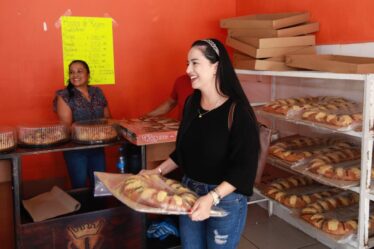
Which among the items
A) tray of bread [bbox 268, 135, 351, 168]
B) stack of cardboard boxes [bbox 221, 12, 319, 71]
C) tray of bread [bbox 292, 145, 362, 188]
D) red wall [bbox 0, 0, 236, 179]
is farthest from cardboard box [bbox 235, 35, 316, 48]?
red wall [bbox 0, 0, 236, 179]

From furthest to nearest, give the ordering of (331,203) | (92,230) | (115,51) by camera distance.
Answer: (115,51) < (331,203) < (92,230)

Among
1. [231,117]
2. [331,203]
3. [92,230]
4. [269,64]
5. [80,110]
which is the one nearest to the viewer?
[231,117]

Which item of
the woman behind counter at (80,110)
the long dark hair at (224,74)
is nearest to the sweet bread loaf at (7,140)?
the woman behind counter at (80,110)

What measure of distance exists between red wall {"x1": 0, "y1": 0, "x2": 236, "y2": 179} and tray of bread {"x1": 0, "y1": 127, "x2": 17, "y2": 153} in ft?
3.39

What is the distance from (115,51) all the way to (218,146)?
2100mm

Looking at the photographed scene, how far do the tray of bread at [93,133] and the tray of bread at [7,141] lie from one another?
33 centimetres

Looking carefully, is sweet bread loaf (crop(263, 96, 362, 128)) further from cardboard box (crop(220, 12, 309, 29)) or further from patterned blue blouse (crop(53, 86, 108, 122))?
patterned blue blouse (crop(53, 86, 108, 122))

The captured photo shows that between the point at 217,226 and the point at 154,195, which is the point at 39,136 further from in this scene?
the point at 217,226

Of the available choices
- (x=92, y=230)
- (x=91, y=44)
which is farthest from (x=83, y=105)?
(x=92, y=230)

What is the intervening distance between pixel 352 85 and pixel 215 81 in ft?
4.52

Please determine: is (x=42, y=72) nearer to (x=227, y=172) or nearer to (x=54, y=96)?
(x=54, y=96)

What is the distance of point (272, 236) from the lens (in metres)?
2.98

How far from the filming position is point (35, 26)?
3.08 meters

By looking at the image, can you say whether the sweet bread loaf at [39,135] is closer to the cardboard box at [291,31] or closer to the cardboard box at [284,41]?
the cardboard box at [284,41]
